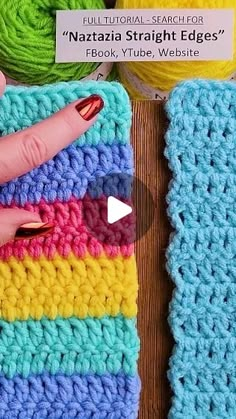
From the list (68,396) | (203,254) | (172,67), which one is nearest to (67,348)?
(68,396)

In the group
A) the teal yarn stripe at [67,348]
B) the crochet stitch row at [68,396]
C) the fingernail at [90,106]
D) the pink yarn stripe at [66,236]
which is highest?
the fingernail at [90,106]

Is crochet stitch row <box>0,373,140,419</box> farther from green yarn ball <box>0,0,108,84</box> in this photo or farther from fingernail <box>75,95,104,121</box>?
green yarn ball <box>0,0,108,84</box>

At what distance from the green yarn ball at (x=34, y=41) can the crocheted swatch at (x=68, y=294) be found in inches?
7.1

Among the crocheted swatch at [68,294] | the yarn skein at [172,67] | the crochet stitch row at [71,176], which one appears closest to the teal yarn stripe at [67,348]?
the crocheted swatch at [68,294]

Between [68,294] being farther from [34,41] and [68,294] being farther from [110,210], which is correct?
[34,41]

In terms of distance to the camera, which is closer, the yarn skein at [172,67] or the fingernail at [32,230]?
the fingernail at [32,230]

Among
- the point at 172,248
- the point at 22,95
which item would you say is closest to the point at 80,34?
the point at 22,95

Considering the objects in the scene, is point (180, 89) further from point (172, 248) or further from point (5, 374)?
point (5, 374)

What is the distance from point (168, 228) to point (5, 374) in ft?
0.65

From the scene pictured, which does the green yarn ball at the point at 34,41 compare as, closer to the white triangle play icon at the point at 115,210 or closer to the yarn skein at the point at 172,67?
the yarn skein at the point at 172,67

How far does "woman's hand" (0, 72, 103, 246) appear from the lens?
0.53 meters

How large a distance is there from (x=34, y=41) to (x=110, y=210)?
0.27 metres

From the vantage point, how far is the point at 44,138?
54cm

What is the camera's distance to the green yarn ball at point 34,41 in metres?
0.73
